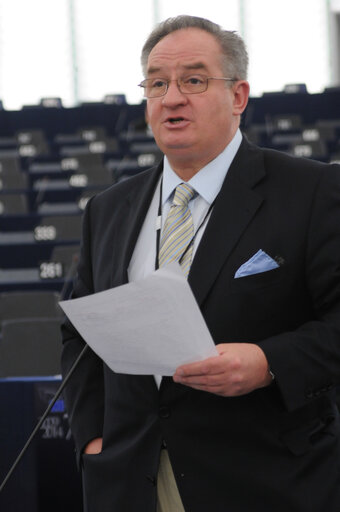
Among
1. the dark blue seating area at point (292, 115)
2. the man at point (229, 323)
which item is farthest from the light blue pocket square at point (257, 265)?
the dark blue seating area at point (292, 115)

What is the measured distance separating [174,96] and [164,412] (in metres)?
0.67

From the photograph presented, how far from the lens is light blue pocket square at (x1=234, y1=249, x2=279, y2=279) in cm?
166

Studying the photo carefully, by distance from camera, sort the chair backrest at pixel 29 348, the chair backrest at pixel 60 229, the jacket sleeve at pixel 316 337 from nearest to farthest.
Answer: the jacket sleeve at pixel 316 337 < the chair backrest at pixel 29 348 < the chair backrest at pixel 60 229

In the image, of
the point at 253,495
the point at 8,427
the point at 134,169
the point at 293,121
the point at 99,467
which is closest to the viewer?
the point at 253,495

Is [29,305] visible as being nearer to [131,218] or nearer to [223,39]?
[131,218]

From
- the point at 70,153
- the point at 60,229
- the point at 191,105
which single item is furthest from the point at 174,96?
the point at 70,153

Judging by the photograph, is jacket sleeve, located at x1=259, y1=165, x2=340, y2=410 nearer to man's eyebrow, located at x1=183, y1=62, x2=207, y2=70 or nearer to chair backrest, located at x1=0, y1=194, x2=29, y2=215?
man's eyebrow, located at x1=183, y1=62, x2=207, y2=70

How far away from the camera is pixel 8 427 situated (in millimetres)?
2809

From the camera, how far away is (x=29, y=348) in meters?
4.34

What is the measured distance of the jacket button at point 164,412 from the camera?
170cm

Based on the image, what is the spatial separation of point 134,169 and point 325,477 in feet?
25.8

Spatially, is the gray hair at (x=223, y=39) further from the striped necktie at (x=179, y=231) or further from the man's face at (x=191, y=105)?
the striped necktie at (x=179, y=231)

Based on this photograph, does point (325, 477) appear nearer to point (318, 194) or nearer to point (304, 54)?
point (318, 194)

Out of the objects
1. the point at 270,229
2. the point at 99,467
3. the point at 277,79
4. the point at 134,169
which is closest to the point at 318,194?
the point at 270,229
